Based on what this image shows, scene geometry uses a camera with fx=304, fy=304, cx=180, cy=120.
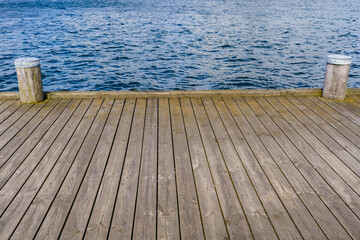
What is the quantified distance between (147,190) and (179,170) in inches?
17.8

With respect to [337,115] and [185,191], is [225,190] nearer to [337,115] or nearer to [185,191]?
[185,191]

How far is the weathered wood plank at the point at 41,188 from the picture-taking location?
7.82 ft

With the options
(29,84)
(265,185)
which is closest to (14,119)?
(29,84)

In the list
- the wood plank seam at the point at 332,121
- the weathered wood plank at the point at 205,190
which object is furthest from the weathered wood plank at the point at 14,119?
the wood plank seam at the point at 332,121

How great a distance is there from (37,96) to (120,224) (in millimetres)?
3405

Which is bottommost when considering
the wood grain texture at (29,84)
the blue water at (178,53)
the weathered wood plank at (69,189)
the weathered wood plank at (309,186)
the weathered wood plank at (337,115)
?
the blue water at (178,53)

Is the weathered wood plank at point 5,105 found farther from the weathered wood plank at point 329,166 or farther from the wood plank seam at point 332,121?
the wood plank seam at point 332,121

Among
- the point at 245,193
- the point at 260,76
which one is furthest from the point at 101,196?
the point at 260,76

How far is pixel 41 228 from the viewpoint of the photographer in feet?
7.66

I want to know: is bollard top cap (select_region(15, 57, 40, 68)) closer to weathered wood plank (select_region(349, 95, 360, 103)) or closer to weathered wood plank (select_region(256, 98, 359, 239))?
weathered wood plank (select_region(256, 98, 359, 239))

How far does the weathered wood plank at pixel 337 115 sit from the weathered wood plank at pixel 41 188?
3581 mm

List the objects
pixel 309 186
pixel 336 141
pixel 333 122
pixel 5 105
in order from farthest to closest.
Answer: pixel 5 105
pixel 333 122
pixel 336 141
pixel 309 186

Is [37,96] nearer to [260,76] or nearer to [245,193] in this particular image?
[245,193]

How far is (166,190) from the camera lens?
2785 mm
